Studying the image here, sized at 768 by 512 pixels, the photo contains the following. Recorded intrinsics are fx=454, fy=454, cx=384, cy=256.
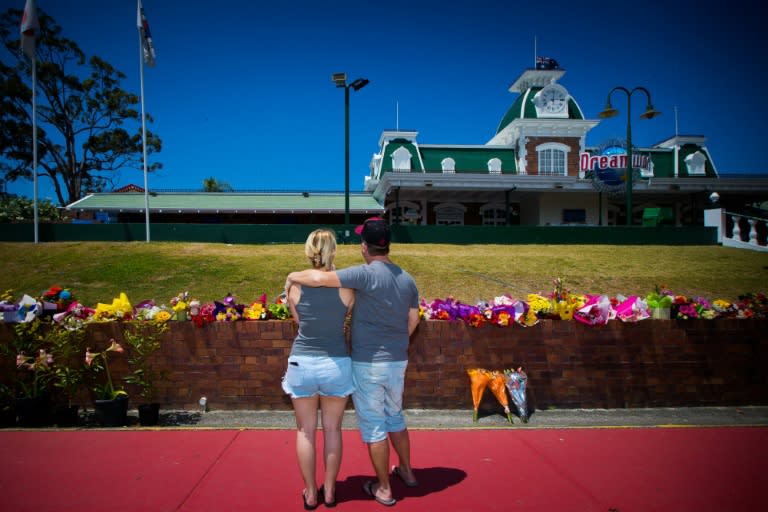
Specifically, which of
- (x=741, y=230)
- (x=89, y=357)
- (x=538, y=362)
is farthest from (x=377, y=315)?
(x=741, y=230)

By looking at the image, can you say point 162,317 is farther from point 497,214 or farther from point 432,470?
point 497,214

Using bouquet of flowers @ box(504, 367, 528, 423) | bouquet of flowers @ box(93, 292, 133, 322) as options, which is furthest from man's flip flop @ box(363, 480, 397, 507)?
bouquet of flowers @ box(93, 292, 133, 322)

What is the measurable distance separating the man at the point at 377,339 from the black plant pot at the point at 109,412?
9.98ft

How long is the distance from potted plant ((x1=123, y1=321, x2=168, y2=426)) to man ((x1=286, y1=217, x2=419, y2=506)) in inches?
112

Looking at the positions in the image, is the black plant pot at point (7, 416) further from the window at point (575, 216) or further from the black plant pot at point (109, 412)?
the window at point (575, 216)

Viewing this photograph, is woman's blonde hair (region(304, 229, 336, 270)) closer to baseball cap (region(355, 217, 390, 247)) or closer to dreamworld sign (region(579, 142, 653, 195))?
baseball cap (region(355, 217, 390, 247))

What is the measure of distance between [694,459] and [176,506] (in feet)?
14.1

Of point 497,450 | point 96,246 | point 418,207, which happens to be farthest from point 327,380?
point 418,207

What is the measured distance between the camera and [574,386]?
17.5 feet

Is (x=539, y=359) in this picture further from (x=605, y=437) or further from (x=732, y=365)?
(x=732, y=365)

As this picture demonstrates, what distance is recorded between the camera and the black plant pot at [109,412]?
4.78 meters

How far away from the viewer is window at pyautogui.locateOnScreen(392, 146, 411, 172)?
33.1 m

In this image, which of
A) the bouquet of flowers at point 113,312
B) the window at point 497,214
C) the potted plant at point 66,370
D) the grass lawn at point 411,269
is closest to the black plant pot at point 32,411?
the potted plant at point 66,370

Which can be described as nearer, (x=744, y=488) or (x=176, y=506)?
(x=176, y=506)
